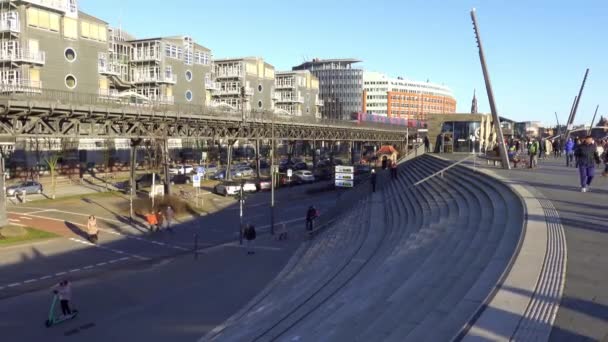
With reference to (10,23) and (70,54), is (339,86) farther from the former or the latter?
(10,23)

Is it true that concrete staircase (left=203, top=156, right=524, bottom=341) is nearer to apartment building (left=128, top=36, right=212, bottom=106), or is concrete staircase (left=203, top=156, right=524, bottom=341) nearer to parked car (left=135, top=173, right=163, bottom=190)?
parked car (left=135, top=173, right=163, bottom=190)

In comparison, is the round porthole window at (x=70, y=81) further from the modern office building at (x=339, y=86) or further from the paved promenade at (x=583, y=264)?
the modern office building at (x=339, y=86)

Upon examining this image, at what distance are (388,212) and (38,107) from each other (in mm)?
22945

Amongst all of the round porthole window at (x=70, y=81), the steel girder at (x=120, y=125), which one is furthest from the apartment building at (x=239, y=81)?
the round porthole window at (x=70, y=81)

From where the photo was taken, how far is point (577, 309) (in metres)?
6.55

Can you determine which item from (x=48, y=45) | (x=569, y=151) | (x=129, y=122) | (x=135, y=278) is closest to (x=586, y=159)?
(x=569, y=151)

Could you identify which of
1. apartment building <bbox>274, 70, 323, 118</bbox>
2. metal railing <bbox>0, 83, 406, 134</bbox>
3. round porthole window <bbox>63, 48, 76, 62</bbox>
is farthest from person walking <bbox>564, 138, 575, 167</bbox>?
apartment building <bbox>274, 70, 323, 118</bbox>

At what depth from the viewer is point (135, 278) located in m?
18.3

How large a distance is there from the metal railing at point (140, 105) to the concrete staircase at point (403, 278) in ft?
73.7

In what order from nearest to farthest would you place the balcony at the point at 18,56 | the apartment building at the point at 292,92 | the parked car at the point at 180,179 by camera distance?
the balcony at the point at 18,56
the parked car at the point at 180,179
the apartment building at the point at 292,92

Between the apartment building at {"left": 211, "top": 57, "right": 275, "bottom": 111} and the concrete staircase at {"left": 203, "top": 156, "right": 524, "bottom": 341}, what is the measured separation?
6823 cm

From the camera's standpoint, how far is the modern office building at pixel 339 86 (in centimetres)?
16162

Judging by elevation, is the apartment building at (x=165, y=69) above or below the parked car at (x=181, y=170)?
above

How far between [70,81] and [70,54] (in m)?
2.84
